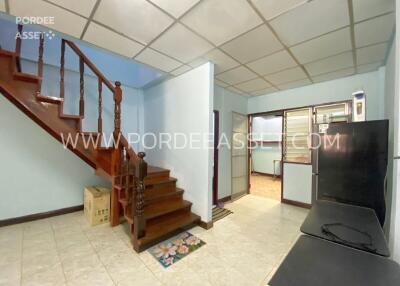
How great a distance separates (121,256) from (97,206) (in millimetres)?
1100

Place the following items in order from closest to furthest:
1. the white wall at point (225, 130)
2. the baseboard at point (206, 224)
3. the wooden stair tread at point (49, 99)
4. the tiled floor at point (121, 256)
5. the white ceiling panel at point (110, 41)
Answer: the tiled floor at point (121, 256) → the white ceiling panel at point (110, 41) → the wooden stair tread at point (49, 99) → the baseboard at point (206, 224) → the white wall at point (225, 130)

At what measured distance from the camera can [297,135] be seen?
404 cm

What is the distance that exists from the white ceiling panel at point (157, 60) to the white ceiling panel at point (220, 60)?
0.56m

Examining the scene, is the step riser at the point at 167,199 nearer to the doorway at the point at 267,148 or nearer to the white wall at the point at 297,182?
the white wall at the point at 297,182

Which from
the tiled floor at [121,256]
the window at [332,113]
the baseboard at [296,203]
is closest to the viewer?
the tiled floor at [121,256]

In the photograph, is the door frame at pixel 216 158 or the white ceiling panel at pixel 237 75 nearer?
the white ceiling panel at pixel 237 75

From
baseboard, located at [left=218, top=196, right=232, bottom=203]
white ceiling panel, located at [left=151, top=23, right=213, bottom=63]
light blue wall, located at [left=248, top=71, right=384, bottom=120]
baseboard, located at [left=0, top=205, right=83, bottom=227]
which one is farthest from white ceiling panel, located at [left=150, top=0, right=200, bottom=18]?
baseboard, located at [left=0, top=205, right=83, bottom=227]

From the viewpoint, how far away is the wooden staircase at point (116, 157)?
7.13ft

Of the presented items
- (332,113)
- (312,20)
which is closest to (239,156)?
(332,113)

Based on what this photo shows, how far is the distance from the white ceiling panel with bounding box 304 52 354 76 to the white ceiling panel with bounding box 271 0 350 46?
2.64 feet

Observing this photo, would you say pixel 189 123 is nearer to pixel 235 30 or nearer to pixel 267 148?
pixel 235 30

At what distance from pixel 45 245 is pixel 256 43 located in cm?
377

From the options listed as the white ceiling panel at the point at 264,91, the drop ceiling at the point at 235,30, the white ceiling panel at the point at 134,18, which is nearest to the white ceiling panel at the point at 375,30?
the drop ceiling at the point at 235,30

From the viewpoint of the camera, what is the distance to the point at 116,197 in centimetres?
287
